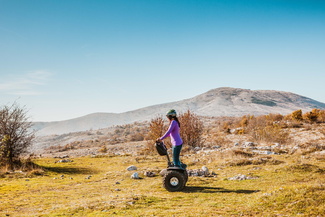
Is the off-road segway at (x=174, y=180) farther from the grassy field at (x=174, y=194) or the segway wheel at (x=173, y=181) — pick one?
the grassy field at (x=174, y=194)

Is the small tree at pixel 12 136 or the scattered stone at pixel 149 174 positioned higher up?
the small tree at pixel 12 136

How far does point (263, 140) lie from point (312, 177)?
15153mm

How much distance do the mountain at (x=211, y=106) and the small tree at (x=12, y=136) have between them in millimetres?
92962

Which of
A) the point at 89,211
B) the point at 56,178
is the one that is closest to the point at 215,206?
the point at 89,211

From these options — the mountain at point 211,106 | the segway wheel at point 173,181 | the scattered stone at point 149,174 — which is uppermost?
the mountain at point 211,106

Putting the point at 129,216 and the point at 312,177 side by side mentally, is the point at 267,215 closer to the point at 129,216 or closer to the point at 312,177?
the point at 129,216

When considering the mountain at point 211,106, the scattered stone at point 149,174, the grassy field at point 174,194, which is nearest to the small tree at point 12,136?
the grassy field at point 174,194

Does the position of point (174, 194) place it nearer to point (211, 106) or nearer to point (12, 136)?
point (12, 136)

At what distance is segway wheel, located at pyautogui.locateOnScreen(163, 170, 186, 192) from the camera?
9.17 meters

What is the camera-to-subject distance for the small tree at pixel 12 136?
51.2 feet

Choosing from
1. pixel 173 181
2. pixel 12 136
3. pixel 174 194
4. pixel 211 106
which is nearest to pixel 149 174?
pixel 173 181

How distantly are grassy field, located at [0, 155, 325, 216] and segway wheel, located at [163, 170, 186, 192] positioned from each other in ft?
0.74

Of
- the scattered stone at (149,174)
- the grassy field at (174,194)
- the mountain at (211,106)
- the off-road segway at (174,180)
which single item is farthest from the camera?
the mountain at (211,106)

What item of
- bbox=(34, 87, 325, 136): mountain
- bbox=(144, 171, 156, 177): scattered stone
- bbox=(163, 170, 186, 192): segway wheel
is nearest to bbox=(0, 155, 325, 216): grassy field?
bbox=(163, 170, 186, 192): segway wheel
